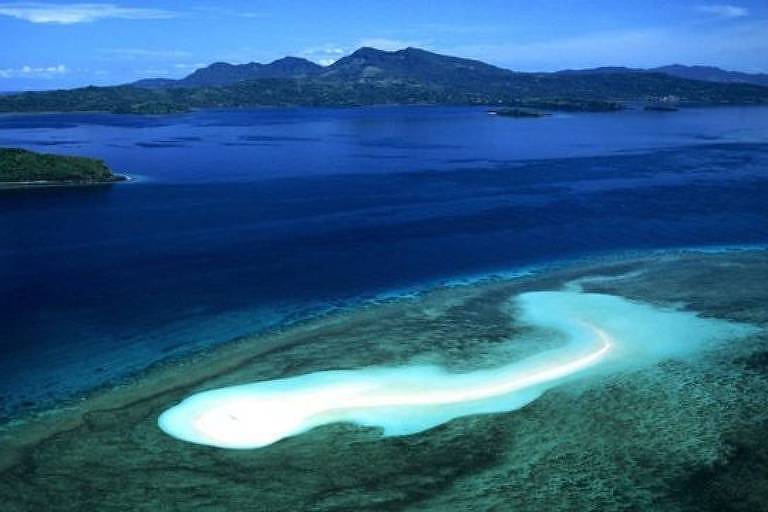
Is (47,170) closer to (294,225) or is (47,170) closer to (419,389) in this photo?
(294,225)

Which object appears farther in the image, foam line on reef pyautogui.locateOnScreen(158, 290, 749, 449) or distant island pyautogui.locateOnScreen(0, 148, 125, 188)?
distant island pyautogui.locateOnScreen(0, 148, 125, 188)

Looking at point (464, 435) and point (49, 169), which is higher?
point (49, 169)

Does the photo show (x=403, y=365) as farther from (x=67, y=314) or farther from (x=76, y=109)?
(x=76, y=109)

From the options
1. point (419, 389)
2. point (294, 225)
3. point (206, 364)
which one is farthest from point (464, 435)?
point (294, 225)

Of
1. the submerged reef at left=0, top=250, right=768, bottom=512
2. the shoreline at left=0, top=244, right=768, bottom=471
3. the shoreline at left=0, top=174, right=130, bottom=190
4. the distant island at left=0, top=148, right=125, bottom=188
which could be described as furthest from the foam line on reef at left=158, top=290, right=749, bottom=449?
the distant island at left=0, top=148, right=125, bottom=188

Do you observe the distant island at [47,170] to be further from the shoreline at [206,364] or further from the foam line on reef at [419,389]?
the foam line on reef at [419,389]

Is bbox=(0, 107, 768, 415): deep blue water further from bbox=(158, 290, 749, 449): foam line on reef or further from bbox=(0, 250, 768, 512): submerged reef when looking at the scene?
bbox=(158, 290, 749, 449): foam line on reef

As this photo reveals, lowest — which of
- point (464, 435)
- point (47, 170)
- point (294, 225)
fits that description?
point (464, 435)

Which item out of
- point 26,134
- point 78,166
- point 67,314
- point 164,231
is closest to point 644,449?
point 67,314
